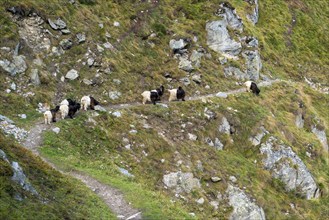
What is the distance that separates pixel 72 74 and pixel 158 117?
7030 millimetres

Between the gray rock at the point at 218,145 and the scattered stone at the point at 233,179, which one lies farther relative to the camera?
the gray rock at the point at 218,145

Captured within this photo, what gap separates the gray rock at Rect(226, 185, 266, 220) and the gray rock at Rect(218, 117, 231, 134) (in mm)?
5909

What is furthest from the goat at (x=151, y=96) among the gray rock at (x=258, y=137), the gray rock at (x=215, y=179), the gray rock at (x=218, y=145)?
the gray rock at (x=258, y=137)

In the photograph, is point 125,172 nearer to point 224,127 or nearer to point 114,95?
point 114,95

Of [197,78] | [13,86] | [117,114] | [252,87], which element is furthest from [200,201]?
[252,87]

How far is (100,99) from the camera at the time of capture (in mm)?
30016

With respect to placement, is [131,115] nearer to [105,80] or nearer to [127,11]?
[105,80]

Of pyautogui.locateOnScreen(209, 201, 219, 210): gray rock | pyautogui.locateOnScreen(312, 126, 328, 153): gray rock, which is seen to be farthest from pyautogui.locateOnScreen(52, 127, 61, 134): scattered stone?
pyautogui.locateOnScreen(312, 126, 328, 153): gray rock

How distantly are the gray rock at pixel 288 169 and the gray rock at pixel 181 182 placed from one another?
7870 mm

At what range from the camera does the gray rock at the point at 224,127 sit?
31422mm

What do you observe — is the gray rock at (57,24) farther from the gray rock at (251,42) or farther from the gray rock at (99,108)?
the gray rock at (251,42)

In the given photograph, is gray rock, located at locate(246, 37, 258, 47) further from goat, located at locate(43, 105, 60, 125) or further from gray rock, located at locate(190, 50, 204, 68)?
goat, located at locate(43, 105, 60, 125)

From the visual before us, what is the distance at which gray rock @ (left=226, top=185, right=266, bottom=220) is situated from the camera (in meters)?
25.2

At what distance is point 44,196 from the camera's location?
15.4 m
